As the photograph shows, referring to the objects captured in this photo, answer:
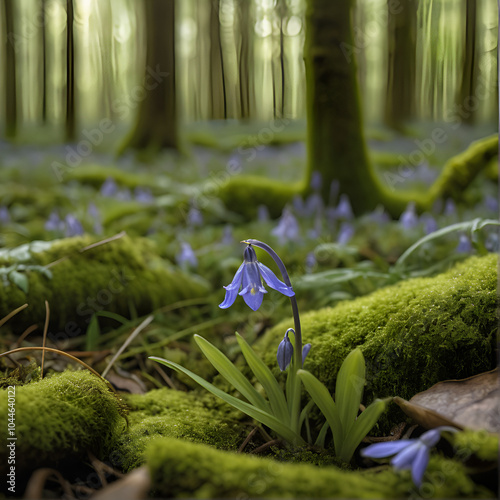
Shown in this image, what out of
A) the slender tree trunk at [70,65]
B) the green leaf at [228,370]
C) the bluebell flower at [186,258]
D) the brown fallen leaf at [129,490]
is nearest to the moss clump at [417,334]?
the green leaf at [228,370]

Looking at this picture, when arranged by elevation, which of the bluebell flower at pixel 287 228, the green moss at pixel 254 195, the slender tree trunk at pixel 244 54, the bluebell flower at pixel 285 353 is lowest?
the bluebell flower at pixel 285 353

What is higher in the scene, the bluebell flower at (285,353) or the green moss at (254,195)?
the green moss at (254,195)

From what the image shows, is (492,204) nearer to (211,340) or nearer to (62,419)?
(211,340)

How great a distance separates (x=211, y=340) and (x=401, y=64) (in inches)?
405

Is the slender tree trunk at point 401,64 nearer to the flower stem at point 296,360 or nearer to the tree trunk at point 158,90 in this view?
the tree trunk at point 158,90

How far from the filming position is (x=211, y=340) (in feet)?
8.70

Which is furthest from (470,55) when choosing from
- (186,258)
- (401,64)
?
(186,258)

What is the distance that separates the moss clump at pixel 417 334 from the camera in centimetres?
170

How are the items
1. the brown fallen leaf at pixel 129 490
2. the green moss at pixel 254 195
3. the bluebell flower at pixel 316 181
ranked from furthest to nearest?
the green moss at pixel 254 195, the bluebell flower at pixel 316 181, the brown fallen leaf at pixel 129 490

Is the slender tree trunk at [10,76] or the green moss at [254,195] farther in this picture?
the slender tree trunk at [10,76]

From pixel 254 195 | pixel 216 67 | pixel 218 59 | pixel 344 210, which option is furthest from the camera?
pixel 216 67

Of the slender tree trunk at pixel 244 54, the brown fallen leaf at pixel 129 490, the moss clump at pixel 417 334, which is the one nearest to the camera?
the brown fallen leaf at pixel 129 490

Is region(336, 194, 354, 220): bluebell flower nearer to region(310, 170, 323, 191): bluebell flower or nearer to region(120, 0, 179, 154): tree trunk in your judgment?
region(310, 170, 323, 191): bluebell flower

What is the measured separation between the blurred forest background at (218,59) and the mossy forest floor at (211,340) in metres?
2.52
